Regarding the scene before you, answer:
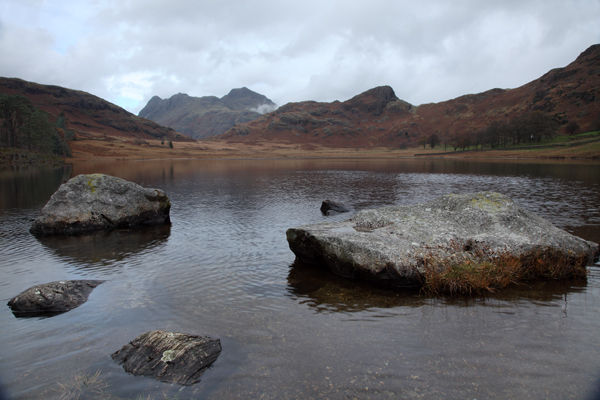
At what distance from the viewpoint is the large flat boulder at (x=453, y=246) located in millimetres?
10617

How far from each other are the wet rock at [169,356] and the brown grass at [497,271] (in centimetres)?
705

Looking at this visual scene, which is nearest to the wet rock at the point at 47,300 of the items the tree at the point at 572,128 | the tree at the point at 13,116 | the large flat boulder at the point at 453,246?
the large flat boulder at the point at 453,246

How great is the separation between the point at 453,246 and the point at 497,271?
1.56 m

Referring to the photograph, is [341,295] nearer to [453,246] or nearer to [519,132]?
[453,246]

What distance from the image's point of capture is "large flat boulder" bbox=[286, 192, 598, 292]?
418 inches

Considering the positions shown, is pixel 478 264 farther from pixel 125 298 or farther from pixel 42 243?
pixel 42 243

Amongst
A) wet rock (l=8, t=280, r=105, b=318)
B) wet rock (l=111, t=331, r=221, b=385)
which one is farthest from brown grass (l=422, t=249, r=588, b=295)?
wet rock (l=8, t=280, r=105, b=318)

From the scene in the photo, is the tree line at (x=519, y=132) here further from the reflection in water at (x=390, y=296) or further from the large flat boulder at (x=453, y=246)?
the reflection in water at (x=390, y=296)

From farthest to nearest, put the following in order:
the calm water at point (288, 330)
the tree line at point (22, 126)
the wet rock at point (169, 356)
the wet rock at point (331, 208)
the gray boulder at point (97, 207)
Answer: the tree line at point (22, 126) → the wet rock at point (331, 208) → the gray boulder at point (97, 207) → the wet rock at point (169, 356) → the calm water at point (288, 330)

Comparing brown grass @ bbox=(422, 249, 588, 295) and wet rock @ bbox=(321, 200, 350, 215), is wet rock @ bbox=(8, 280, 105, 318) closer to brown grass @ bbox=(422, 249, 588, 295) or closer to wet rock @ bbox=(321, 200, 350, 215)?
brown grass @ bbox=(422, 249, 588, 295)

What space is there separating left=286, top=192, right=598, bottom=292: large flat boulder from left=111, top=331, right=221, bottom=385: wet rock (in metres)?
5.94

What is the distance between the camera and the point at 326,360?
6812 millimetres

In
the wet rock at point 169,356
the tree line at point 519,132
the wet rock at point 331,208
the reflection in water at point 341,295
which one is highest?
the tree line at point 519,132

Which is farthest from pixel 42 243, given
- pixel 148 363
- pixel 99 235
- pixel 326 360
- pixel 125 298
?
pixel 326 360
